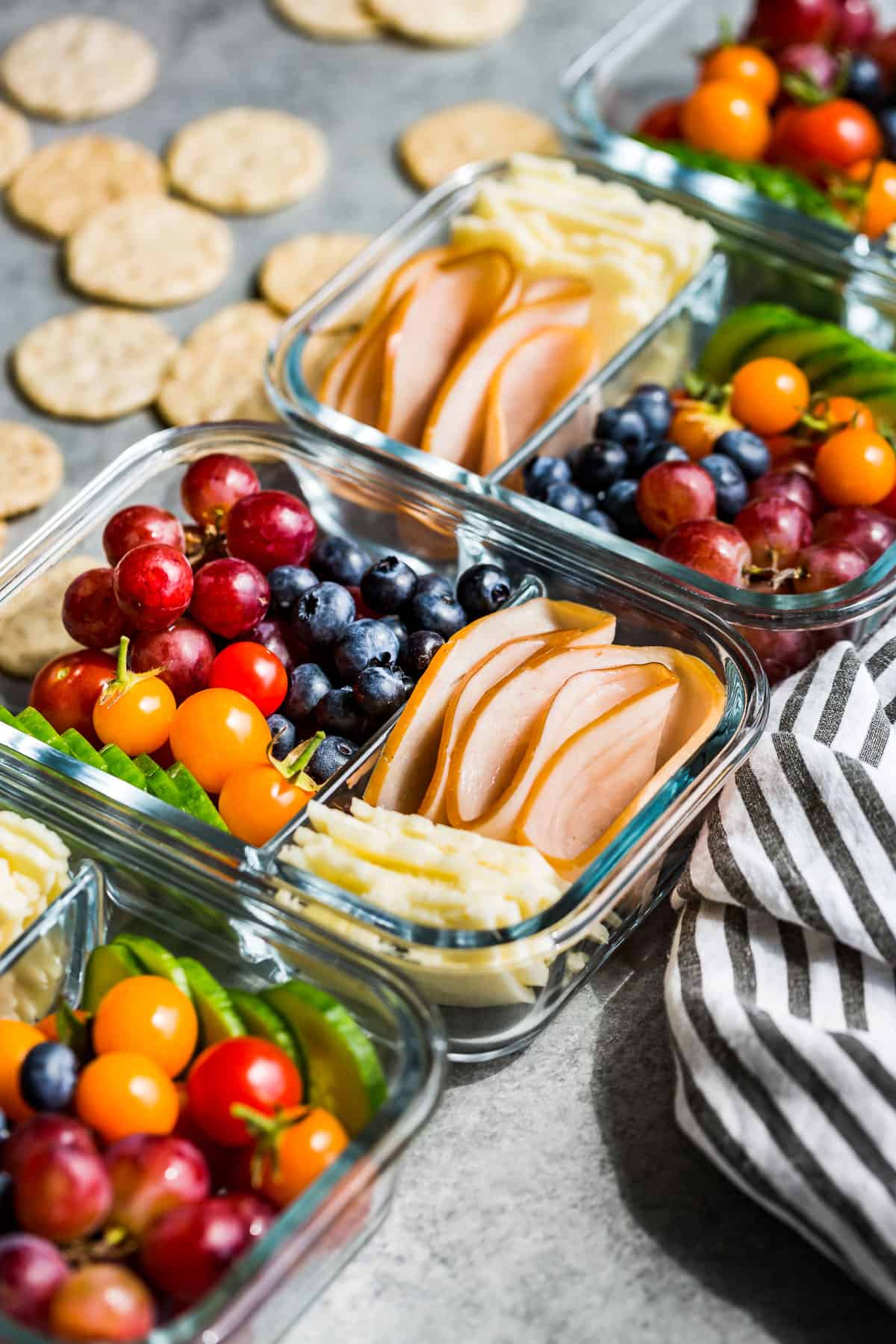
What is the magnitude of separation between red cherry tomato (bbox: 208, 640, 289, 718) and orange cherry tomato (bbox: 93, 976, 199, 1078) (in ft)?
1.17

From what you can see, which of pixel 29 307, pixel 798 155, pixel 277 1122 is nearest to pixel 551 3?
pixel 798 155

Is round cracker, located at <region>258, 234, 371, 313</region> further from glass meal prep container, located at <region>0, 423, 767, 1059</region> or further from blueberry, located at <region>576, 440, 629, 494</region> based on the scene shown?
blueberry, located at <region>576, 440, 629, 494</region>

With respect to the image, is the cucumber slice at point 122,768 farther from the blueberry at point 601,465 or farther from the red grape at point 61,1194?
the blueberry at point 601,465

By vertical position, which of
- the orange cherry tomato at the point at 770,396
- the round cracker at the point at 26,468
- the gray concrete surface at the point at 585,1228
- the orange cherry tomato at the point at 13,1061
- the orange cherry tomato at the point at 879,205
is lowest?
the round cracker at the point at 26,468

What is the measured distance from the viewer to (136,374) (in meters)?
2.14

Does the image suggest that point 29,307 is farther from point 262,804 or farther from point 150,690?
point 262,804

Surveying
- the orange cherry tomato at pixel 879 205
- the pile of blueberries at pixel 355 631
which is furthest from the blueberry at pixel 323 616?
the orange cherry tomato at pixel 879 205

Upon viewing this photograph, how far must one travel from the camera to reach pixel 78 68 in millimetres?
2633

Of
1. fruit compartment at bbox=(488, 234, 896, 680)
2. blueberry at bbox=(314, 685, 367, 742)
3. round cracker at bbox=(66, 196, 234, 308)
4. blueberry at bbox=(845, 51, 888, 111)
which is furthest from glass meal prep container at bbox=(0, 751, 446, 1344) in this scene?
blueberry at bbox=(845, 51, 888, 111)

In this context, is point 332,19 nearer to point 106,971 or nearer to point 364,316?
point 364,316

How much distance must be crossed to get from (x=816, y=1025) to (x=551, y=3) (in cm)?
221

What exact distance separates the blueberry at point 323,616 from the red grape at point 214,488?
18cm

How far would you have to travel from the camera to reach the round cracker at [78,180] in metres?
2.39

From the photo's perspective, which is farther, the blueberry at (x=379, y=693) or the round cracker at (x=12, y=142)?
the round cracker at (x=12, y=142)
